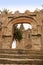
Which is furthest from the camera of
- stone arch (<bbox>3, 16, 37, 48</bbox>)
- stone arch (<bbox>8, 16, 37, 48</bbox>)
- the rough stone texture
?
stone arch (<bbox>8, 16, 37, 48</bbox>)

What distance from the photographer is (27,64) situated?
20.7 feet

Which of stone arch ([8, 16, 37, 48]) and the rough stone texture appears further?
stone arch ([8, 16, 37, 48])

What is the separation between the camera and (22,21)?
63.0 ft

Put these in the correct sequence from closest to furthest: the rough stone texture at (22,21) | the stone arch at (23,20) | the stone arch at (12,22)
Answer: the rough stone texture at (22,21)
the stone arch at (12,22)
the stone arch at (23,20)

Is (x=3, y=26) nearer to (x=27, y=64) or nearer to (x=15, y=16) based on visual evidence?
(x=15, y=16)

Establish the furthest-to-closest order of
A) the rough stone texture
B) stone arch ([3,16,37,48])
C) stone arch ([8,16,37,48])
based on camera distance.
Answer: stone arch ([8,16,37,48]) < stone arch ([3,16,37,48]) < the rough stone texture

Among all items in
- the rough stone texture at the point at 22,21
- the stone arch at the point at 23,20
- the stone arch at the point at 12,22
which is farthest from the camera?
the stone arch at the point at 23,20

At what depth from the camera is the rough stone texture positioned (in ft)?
60.6

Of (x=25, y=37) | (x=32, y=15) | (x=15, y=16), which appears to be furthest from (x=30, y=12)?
(x=25, y=37)

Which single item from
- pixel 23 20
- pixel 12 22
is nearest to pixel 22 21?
pixel 23 20

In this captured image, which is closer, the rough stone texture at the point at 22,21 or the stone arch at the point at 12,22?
the rough stone texture at the point at 22,21

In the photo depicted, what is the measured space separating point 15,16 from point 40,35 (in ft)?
11.5

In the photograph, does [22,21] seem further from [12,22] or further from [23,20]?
[12,22]

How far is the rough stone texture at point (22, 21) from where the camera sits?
1847cm
